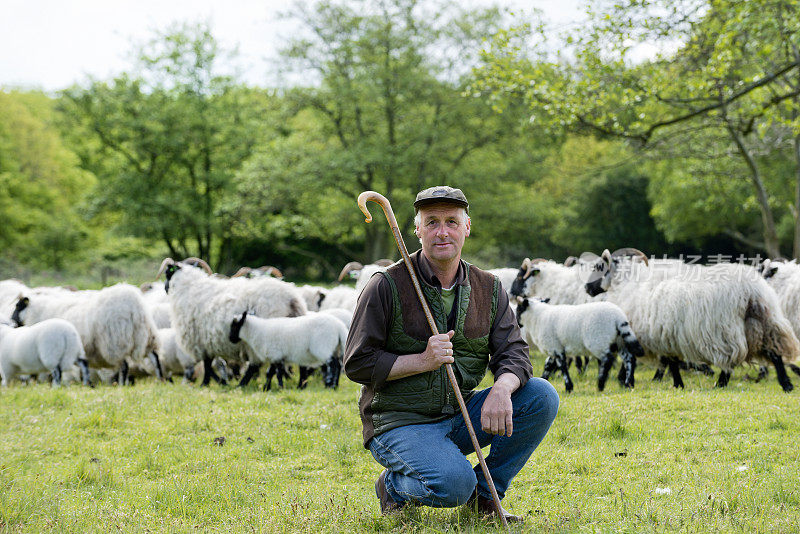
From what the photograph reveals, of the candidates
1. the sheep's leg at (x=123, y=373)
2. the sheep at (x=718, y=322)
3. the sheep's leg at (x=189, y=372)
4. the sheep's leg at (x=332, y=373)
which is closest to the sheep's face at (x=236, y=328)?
the sheep's leg at (x=332, y=373)

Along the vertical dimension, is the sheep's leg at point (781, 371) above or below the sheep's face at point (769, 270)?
below

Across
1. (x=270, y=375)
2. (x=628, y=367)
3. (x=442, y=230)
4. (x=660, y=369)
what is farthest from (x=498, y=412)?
(x=660, y=369)

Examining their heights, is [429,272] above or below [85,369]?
above

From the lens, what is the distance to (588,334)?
8883 mm

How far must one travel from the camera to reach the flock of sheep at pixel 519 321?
8734 mm

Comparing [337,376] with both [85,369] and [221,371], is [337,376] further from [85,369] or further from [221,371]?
[85,369]

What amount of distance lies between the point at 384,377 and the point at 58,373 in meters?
8.42

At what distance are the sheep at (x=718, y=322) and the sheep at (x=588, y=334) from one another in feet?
2.04

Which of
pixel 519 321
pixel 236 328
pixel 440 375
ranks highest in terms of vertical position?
pixel 440 375

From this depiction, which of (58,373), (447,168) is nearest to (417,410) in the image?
(58,373)

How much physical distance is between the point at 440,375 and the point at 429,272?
0.61 metres

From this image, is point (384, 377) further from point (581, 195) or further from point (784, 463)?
point (581, 195)

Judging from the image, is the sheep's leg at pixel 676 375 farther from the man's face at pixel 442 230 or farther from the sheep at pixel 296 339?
the man's face at pixel 442 230

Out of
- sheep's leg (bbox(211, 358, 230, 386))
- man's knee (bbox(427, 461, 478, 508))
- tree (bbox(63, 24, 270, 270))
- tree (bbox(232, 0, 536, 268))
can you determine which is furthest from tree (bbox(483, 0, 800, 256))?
tree (bbox(63, 24, 270, 270))
